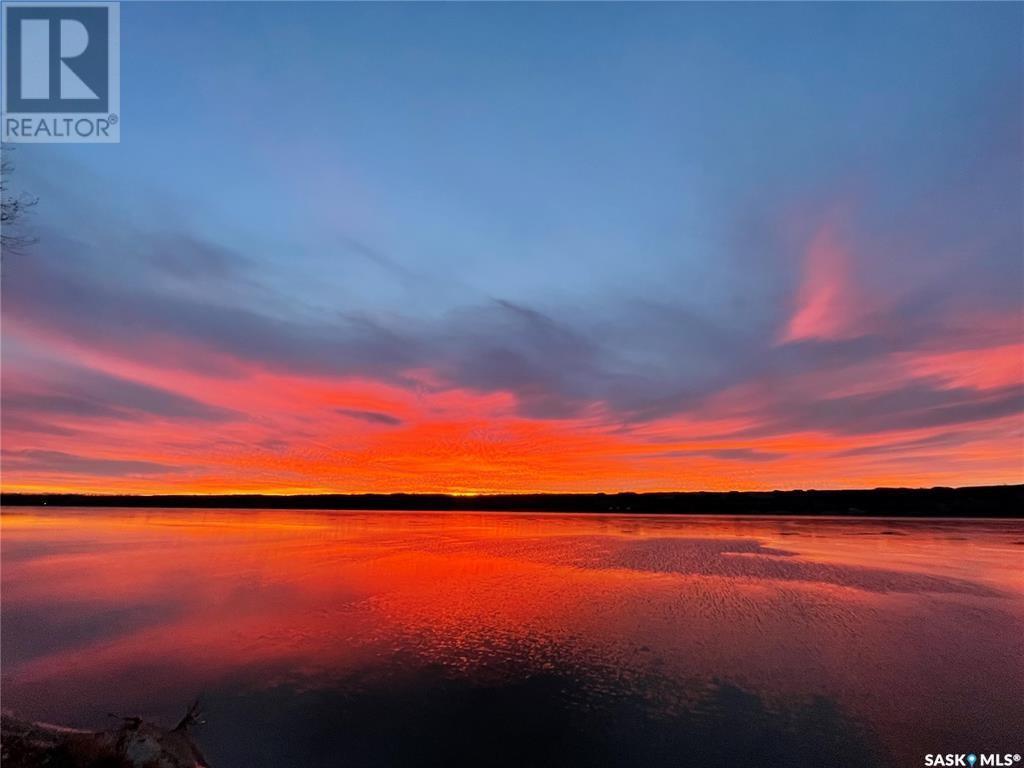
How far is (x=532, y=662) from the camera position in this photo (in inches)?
538

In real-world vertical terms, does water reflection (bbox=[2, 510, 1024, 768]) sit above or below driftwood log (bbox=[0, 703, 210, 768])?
below

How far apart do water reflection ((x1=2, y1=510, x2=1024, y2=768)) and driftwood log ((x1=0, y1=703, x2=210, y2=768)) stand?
1112mm

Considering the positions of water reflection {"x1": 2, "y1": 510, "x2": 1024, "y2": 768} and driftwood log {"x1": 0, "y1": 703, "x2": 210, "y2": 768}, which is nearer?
driftwood log {"x1": 0, "y1": 703, "x2": 210, "y2": 768}

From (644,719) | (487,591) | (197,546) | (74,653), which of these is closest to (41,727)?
(74,653)

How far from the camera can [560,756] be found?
9.29 metres

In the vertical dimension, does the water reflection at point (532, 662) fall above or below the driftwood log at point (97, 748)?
below

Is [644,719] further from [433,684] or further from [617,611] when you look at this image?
[617,611]

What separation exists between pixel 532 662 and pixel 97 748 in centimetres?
896

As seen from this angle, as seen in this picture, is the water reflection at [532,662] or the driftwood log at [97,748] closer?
the driftwood log at [97,748]

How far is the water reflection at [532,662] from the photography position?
385 inches

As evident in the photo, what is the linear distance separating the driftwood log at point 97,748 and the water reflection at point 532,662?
3.65 feet

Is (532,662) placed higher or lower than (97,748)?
lower

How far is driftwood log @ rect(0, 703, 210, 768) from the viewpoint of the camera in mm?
7617

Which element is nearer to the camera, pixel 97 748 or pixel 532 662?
pixel 97 748
